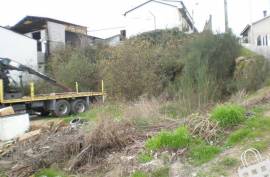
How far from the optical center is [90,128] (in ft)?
24.0

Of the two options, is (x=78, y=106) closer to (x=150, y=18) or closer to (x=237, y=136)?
(x=237, y=136)

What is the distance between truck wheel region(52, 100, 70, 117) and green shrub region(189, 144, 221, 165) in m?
13.1

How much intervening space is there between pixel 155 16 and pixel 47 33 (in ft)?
36.7

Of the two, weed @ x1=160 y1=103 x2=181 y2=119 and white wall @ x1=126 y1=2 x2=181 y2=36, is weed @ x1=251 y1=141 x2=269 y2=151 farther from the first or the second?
white wall @ x1=126 y1=2 x2=181 y2=36

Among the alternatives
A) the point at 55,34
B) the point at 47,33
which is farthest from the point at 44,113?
the point at 55,34

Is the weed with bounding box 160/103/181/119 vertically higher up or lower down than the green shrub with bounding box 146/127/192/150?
higher up

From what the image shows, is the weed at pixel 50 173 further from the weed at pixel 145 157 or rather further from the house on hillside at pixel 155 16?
the house on hillside at pixel 155 16

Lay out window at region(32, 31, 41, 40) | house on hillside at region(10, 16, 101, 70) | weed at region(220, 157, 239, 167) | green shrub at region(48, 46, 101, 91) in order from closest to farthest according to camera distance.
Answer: weed at region(220, 157, 239, 167), green shrub at region(48, 46, 101, 91), house on hillside at region(10, 16, 101, 70), window at region(32, 31, 41, 40)

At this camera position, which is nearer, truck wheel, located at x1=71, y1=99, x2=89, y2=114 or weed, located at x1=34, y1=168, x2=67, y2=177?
weed, located at x1=34, y1=168, x2=67, y2=177

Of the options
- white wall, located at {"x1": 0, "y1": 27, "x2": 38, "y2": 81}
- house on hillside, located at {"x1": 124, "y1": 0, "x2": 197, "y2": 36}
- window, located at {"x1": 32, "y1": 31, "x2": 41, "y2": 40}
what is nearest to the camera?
white wall, located at {"x1": 0, "y1": 27, "x2": 38, "y2": 81}

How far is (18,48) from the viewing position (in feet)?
99.1

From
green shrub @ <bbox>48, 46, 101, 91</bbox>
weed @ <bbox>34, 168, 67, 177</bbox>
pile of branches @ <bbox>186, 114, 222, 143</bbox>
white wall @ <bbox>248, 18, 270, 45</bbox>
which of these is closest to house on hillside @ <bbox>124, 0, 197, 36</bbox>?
white wall @ <bbox>248, 18, 270, 45</bbox>

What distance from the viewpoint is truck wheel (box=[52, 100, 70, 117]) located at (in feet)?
60.4

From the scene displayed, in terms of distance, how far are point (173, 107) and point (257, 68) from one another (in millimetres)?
6040
